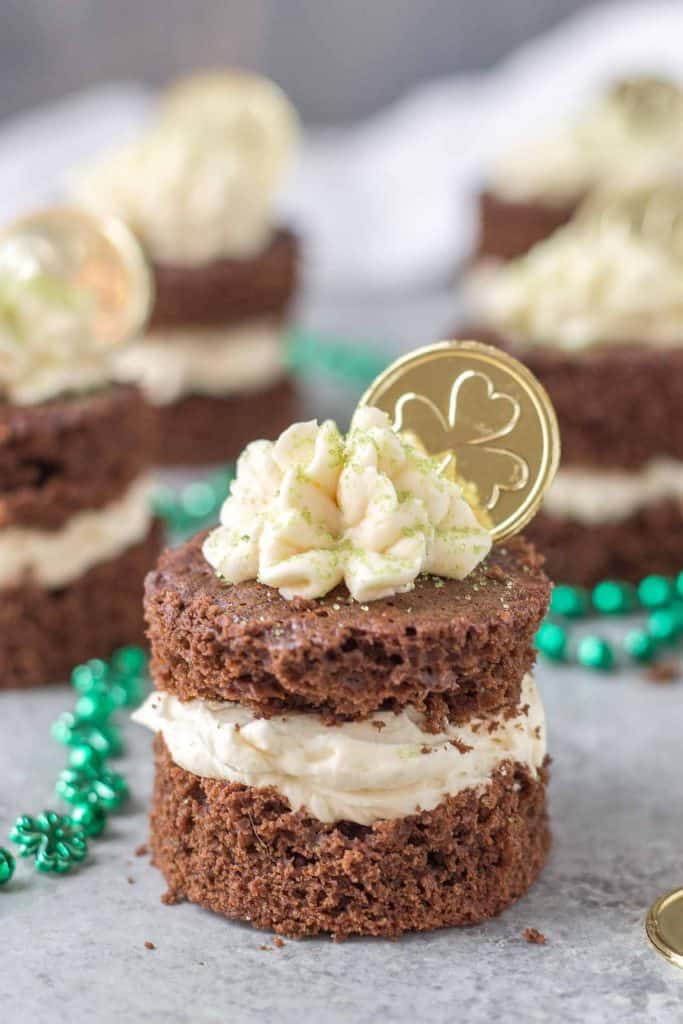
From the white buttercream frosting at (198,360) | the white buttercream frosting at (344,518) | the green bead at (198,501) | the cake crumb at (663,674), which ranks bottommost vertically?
the green bead at (198,501)

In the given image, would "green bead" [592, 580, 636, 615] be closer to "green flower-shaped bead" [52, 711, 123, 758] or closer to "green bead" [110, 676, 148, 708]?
"green bead" [110, 676, 148, 708]

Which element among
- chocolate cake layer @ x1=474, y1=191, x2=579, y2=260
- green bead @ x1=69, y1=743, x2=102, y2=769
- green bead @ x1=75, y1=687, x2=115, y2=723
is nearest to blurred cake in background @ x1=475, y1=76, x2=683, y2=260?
chocolate cake layer @ x1=474, y1=191, x2=579, y2=260

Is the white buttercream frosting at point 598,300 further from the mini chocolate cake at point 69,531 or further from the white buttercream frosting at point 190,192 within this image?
the white buttercream frosting at point 190,192

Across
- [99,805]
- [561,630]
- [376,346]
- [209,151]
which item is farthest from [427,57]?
[99,805]

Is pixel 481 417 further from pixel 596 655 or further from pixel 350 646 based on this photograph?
pixel 596 655

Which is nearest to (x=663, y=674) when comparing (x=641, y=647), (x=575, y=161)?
(x=641, y=647)

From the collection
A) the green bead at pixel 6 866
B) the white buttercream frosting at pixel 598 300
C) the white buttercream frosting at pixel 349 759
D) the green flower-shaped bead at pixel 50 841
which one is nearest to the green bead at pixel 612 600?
the white buttercream frosting at pixel 598 300

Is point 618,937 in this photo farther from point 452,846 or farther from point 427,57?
point 427,57
